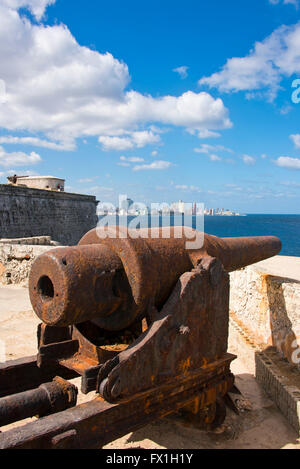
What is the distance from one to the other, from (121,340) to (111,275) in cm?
68

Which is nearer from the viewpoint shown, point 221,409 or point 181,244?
point 181,244

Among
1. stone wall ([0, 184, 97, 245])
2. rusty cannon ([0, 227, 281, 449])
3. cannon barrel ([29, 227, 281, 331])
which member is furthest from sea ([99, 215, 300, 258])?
stone wall ([0, 184, 97, 245])

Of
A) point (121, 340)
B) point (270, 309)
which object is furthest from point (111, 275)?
point (270, 309)

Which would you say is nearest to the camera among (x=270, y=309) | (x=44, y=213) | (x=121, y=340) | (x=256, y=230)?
(x=121, y=340)

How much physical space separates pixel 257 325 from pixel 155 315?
3338 mm

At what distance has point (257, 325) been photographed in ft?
18.5

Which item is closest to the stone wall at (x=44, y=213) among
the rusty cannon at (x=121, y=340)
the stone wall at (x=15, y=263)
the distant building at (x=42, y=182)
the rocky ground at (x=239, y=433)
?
the distant building at (x=42, y=182)

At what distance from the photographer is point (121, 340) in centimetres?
304

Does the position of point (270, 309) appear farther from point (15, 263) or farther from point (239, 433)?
Answer: point (15, 263)

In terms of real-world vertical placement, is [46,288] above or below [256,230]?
above

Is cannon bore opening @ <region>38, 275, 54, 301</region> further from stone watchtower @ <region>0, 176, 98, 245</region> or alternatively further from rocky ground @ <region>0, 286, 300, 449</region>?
stone watchtower @ <region>0, 176, 98, 245</region>

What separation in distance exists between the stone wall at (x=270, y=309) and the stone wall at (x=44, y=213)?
16.5m
